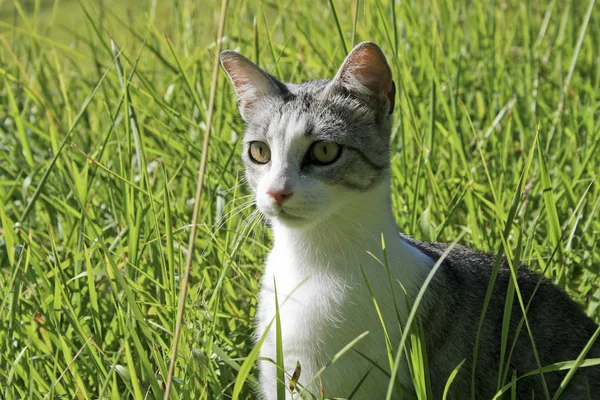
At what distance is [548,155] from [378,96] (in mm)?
1154

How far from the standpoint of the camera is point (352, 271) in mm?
1861

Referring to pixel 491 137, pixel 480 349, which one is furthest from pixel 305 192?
pixel 491 137

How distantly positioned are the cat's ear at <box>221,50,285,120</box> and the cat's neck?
1.22 ft

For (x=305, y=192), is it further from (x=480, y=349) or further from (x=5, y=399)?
(x=5, y=399)

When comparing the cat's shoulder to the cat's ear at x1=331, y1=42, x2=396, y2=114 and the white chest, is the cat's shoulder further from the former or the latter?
the cat's ear at x1=331, y1=42, x2=396, y2=114

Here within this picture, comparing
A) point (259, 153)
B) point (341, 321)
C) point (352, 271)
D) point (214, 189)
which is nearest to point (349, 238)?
point (352, 271)

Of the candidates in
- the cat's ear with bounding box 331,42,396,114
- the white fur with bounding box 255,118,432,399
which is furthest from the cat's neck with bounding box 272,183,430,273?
the cat's ear with bounding box 331,42,396,114

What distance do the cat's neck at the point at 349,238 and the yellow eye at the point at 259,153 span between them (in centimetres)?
17

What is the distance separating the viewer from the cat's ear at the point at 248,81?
6.59 feet

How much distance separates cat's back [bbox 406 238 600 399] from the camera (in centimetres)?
194

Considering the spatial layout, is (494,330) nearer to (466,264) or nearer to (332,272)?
(466,264)

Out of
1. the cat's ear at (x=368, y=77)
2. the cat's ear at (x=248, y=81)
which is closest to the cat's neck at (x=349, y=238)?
the cat's ear at (x=368, y=77)

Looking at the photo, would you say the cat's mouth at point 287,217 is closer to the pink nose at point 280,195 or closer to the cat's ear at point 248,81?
the pink nose at point 280,195

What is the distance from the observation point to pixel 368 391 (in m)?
1.85
